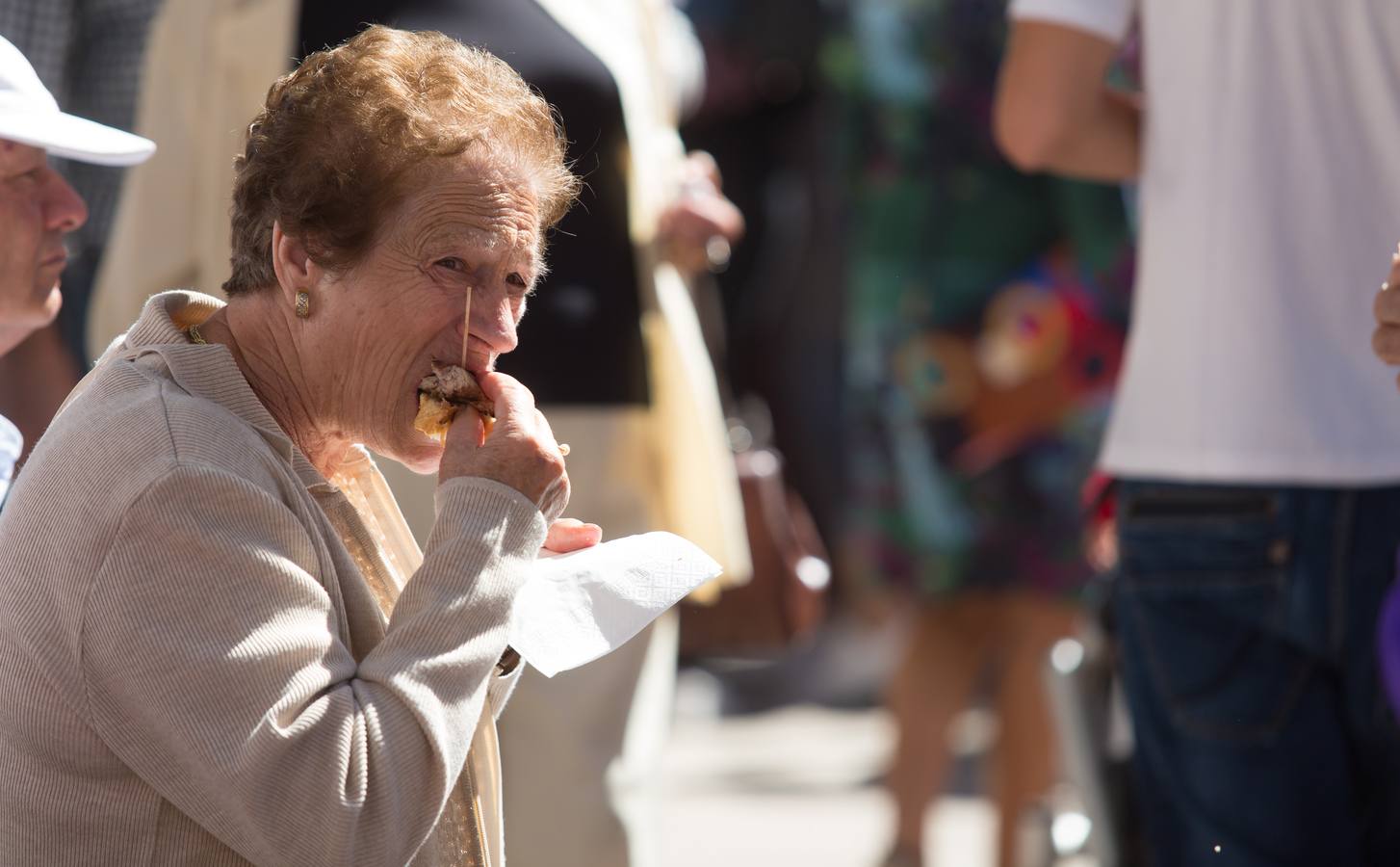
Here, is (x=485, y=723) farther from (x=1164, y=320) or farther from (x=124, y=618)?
(x=1164, y=320)

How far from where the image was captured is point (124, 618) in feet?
4.71

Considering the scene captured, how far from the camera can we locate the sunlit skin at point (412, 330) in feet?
5.36

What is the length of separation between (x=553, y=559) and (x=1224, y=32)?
112 centimetres

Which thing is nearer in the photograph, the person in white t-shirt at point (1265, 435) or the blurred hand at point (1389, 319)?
the blurred hand at point (1389, 319)

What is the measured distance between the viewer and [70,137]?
5.87 feet

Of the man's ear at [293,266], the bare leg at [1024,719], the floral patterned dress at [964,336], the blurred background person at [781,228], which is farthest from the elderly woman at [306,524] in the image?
the blurred background person at [781,228]

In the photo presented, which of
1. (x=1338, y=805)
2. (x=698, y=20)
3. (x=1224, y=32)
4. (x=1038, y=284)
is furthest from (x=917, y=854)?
(x=698, y=20)

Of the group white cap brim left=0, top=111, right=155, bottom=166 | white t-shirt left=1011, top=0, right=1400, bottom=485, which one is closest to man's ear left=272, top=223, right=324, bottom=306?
white cap brim left=0, top=111, right=155, bottom=166

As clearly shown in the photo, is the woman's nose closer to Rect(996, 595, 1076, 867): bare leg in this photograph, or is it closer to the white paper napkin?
the white paper napkin

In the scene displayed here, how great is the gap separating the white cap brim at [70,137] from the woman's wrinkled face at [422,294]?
34 cm

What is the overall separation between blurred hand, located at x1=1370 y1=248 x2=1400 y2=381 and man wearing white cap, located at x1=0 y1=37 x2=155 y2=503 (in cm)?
133

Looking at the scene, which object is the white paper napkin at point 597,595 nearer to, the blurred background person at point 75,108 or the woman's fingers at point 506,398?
the woman's fingers at point 506,398

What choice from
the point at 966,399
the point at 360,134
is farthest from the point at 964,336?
the point at 360,134

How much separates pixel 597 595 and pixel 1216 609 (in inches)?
35.9
